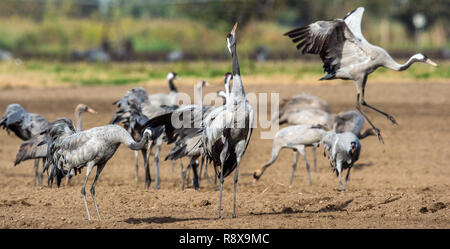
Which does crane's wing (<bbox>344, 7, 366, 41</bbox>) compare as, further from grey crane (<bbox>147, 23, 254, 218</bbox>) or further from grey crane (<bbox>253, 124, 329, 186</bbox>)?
grey crane (<bbox>253, 124, 329, 186</bbox>)

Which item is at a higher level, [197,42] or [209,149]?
[197,42]

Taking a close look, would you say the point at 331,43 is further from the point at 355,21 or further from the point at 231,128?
the point at 231,128

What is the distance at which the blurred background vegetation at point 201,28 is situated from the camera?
36.4 meters

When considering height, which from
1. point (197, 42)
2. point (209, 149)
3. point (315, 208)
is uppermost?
point (197, 42)

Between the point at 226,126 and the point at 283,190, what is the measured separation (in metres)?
2.81

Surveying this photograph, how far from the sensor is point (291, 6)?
4425cm

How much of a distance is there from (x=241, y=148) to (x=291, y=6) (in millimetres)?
36190

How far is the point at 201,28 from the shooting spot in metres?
43.1

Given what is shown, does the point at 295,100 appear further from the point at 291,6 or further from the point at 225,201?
the point at 291,6

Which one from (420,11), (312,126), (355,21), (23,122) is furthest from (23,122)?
(420,11)

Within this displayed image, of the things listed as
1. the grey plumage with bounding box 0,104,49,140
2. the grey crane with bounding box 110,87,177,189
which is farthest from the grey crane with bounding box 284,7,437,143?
the grey plumage with bounding box 0,104,49,140

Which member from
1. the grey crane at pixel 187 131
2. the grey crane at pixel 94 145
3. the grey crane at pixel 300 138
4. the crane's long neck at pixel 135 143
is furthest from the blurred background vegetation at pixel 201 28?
the crane's long neck at pixel 135 143

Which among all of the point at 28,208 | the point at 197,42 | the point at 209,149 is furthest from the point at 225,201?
the point at 197,42

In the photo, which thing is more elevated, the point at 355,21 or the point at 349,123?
the point at 355,21
